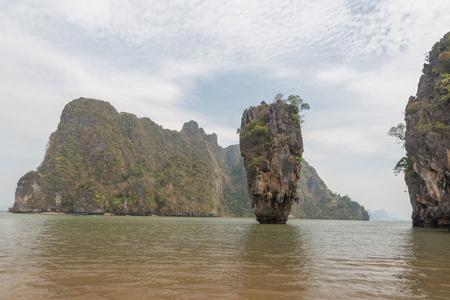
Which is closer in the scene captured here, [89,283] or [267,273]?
[89,283]

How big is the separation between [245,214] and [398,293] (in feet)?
515

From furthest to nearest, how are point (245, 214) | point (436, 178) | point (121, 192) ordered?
point (245, 214) → point (121, 192) → point (436, 178)

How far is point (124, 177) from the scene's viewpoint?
127 meters

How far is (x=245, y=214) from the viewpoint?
158500 mm

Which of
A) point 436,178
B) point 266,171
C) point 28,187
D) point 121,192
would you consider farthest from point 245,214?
point 436,178

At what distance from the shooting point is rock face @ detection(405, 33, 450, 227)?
28.0m

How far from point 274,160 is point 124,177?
329ft

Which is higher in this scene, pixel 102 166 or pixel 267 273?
pixel 102 166

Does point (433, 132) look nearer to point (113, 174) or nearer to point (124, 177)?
point (113, 174)

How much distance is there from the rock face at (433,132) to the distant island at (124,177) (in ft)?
242

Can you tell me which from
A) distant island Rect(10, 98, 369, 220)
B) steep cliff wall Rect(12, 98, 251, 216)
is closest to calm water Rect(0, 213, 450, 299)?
distant island Rect(10, 98, 369, 220)

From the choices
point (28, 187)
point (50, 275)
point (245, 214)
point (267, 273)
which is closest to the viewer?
point (50, 275)

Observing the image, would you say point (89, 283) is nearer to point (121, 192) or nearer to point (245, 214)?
point (121, 192)

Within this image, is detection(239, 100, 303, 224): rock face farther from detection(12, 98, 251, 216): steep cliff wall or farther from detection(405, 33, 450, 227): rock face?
detection(12, 98, 251, 216): steep cliff wall
